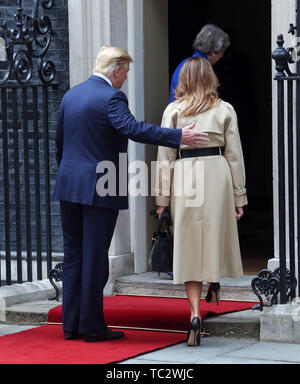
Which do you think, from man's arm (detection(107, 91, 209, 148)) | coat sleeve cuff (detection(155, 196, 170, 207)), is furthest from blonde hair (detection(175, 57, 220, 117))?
Answer: coat sleeve cuff (detection(155, 196, 170, 207))

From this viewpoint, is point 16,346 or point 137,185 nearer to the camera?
point 16,346

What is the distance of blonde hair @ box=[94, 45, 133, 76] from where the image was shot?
639 centimetres

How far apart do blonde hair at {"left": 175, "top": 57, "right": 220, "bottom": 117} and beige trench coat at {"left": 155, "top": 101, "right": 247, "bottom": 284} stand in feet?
0.14

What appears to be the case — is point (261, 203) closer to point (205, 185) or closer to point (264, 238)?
point (264, 238)

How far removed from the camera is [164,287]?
7.58 m

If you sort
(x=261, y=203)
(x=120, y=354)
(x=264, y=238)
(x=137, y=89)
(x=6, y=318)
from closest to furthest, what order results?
(x=120, y=354) → (x=6, y=318) → (x=137, y=89) → (x=264, y=238) → (x=261, y=203)

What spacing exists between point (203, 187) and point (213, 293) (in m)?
0.86

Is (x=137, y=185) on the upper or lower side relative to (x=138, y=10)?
lower

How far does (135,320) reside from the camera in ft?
22.7

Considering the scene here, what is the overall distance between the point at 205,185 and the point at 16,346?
158cm

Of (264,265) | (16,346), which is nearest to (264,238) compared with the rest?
(264,265)

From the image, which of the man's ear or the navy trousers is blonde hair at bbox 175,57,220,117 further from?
the navy trousers

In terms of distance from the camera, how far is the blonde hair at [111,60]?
21.0ft

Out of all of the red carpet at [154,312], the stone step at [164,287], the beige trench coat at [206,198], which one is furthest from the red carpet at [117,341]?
the beige trench coat at [206,198]
